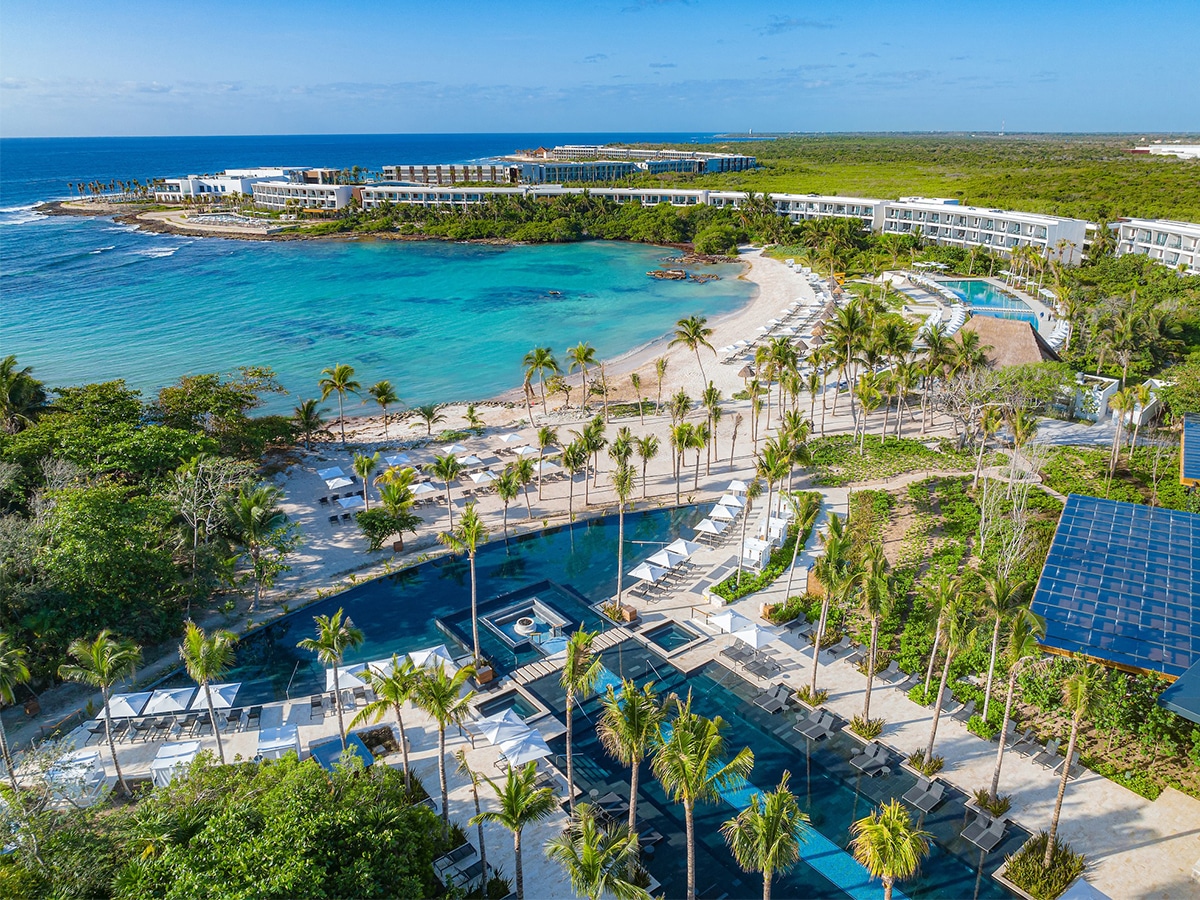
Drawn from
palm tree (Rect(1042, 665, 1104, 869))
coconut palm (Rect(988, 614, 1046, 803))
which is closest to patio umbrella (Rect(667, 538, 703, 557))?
coconut palm (Rect(988, 614, 1046, 803))

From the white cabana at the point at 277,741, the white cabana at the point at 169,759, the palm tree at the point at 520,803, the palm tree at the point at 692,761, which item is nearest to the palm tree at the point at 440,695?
the palm tree at the point at 520,803

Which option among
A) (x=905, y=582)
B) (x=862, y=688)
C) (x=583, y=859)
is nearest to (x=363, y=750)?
(x=583, y=859)

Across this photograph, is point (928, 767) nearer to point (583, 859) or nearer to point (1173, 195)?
point (583, 859)

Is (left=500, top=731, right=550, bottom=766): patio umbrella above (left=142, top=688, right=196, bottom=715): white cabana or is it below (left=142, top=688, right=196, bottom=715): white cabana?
above

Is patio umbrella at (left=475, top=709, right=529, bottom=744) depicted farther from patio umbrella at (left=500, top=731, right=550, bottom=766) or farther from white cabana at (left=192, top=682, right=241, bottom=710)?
white cabana at (left=192, top=682, right=241, bottom=710)

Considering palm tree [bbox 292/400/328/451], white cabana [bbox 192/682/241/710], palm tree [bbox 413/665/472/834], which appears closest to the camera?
palm tree [bbox 413/665/472/834]

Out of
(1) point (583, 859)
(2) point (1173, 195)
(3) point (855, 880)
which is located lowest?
(3) point (855, 880)
